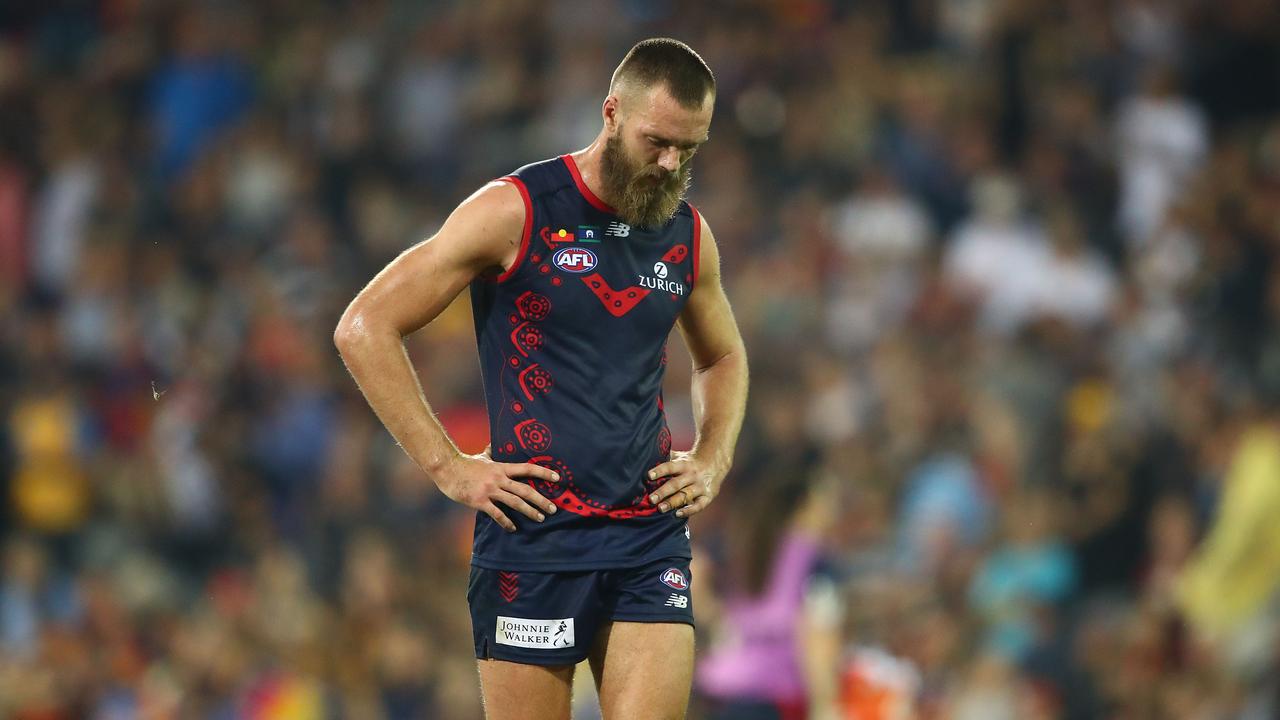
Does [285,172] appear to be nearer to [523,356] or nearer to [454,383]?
[454,383]

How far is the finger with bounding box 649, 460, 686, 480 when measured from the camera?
4598 mm

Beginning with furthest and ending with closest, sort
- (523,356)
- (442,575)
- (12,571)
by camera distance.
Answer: (12,571)
(442,575)
(523,356)

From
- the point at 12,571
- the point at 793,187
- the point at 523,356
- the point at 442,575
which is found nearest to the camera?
the point at 523,356

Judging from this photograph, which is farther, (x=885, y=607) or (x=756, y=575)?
(x=885, y=607)

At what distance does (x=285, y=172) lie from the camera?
13102 mm

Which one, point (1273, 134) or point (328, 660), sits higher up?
point (1273, 134)

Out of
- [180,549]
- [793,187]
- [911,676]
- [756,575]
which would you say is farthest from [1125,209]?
[180,549]

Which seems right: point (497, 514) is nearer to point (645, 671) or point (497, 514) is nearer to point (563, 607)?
point (563, 607)

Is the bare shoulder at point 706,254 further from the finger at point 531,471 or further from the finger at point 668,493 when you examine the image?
Answer: the finger at point 531,471

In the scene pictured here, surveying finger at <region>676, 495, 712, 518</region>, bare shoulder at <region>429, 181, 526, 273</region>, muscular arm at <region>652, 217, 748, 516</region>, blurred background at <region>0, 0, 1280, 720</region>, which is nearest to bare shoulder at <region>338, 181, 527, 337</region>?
bare shoulder at <region>429, 181, 526, 273</region>

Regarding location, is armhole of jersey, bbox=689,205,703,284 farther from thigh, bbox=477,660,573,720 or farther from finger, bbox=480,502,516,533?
thigh, bbox=477,660,573,720

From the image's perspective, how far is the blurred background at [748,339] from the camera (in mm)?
9516

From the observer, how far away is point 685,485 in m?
4.66

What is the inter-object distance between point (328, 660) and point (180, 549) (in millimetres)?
2318
